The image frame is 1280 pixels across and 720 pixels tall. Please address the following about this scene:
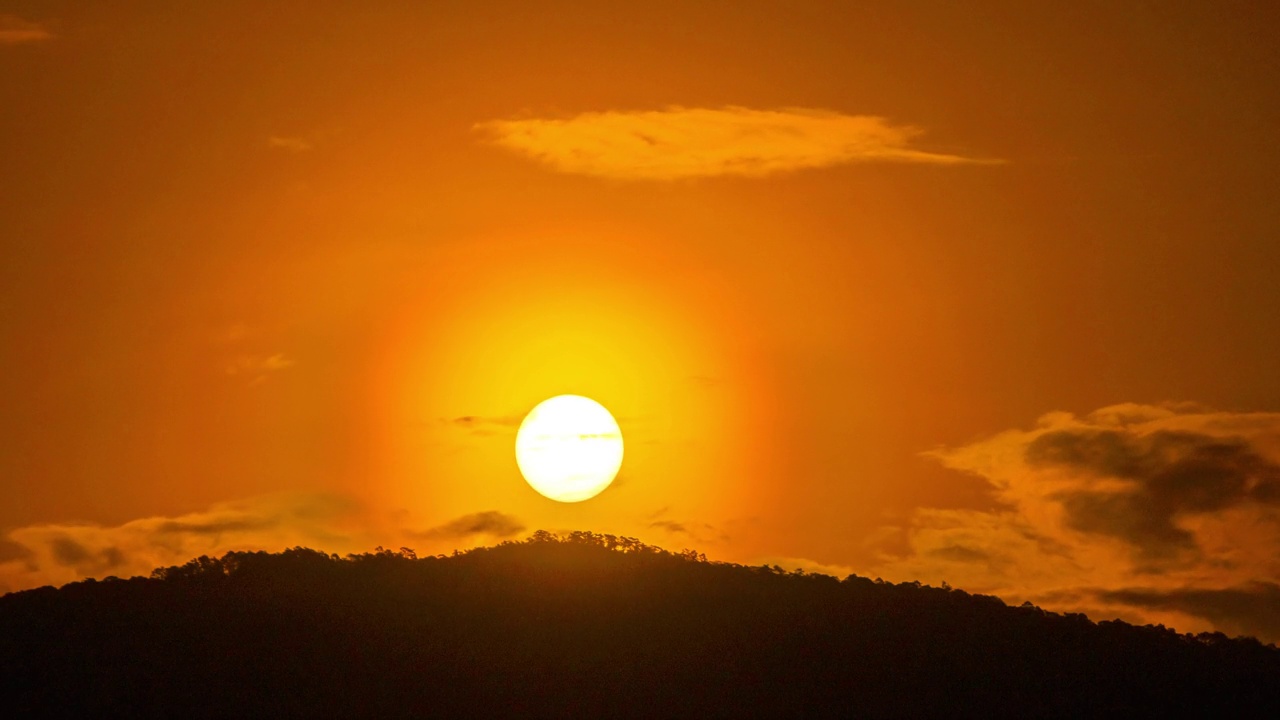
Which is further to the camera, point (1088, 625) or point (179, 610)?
point (1088, 625)

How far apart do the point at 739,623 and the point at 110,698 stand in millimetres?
25718

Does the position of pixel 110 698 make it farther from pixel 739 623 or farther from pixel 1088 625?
pixel 1088 625

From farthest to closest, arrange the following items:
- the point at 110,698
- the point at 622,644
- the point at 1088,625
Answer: the point at 1088,625
the point at 622,644
the point at 110,698

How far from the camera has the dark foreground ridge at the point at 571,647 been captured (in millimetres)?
61719

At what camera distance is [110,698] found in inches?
2366

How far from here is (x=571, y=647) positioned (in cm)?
6650

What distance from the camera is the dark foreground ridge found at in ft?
202

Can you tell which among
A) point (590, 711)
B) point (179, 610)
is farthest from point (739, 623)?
point (179, 610)

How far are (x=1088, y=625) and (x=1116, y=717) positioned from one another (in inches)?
343

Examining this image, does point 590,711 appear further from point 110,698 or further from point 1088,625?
point 1088,625

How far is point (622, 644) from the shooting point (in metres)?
66.9

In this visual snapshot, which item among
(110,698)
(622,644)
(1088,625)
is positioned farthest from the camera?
(1088,625)

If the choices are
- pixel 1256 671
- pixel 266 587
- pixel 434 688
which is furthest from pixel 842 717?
pixel 266 587

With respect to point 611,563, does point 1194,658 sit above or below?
below
